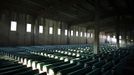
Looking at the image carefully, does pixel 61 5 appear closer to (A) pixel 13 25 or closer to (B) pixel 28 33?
(B) pixel 28 33

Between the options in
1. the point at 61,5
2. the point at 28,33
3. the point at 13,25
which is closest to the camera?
the point at 61,5

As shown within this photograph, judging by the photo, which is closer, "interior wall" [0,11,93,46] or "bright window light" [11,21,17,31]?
"interior wall" [0,11,93,46]

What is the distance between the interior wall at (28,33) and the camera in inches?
672

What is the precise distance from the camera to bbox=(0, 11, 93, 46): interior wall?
1706 cm

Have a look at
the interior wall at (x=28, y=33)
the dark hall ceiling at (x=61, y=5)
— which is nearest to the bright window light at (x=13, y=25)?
the interior wall at (x=28, y=33)

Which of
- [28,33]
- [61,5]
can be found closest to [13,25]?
[28,33]

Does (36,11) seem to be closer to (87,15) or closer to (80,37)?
(87,15)

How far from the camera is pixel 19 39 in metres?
18.9

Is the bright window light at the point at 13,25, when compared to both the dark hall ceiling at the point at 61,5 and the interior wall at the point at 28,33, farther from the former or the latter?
the dark hall ceiling at the point at 61,5

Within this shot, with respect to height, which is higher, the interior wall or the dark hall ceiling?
the dark hall ceiling

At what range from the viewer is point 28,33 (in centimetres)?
2000

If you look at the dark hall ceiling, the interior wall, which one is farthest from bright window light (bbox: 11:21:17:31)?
the dark hall ceiling

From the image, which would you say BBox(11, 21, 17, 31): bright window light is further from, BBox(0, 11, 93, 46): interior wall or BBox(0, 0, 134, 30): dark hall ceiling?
BBox(0, 0, 134, 30): dark hall ceiling

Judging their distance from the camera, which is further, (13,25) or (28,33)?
(28,33)
